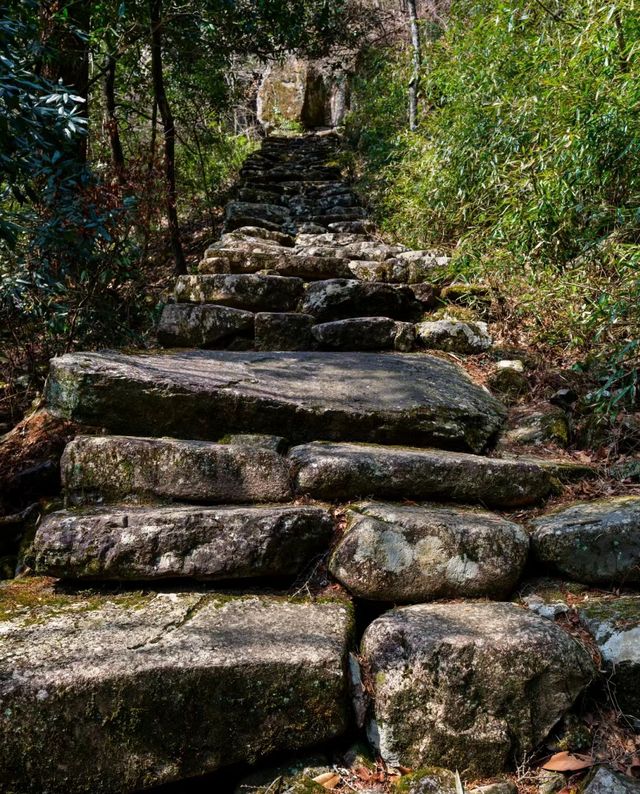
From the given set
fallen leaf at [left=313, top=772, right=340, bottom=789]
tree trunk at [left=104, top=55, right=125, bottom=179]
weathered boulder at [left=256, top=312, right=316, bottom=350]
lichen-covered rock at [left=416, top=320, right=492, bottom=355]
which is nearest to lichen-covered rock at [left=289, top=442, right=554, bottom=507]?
fallen leaf at [left=313, top=772, right=340, bottom=789]

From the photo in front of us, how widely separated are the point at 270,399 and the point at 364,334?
128 cm

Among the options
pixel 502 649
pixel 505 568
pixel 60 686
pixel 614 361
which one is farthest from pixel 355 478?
pixel 614 361

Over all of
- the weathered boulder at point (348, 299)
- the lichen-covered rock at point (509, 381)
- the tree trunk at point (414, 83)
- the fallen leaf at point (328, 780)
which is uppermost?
the tree trunk at point (414, 83)

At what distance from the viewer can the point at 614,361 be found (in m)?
2.32

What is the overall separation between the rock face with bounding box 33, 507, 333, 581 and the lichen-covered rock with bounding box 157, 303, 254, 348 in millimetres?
1642

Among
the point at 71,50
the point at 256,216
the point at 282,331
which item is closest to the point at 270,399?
the point at 282,331

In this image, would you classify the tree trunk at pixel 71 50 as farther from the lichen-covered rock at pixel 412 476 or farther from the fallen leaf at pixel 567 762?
the fallen leaf at pixel 567 762

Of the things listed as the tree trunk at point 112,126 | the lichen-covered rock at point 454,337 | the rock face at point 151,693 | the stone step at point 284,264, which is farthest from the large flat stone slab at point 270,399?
the tree trunk at point 112,126

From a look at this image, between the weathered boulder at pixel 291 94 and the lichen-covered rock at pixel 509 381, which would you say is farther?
the weathered boulder at pixel 291 94

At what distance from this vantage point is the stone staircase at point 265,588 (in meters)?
1.13

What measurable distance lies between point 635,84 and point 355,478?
2.42m

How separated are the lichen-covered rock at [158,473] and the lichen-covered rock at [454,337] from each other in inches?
73.5

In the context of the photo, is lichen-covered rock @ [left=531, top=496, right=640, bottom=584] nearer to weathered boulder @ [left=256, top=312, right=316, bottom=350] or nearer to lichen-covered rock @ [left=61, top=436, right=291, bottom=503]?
lichen-covered rock @ [left=61, top=436, right=291, bottom=503]

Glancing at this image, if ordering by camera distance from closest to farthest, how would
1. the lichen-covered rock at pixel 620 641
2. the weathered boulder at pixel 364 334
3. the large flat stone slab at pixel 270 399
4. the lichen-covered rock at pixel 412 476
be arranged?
the lichen-covered rock at pixel 620 641 < the lichen-covered rock at pixel 412 476 < the large flat stone slab at pixel 270 399 < the weathered boulder at pixel 364 334
